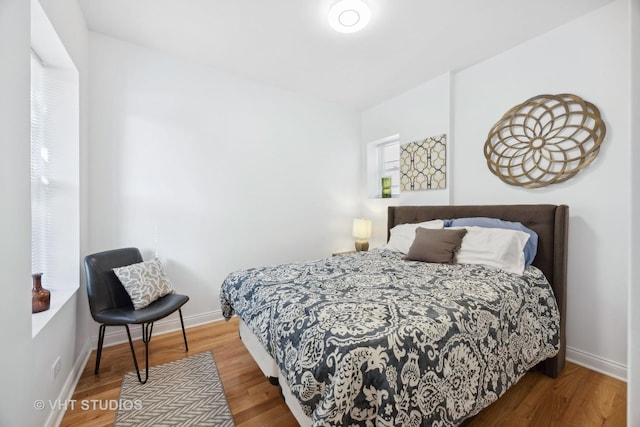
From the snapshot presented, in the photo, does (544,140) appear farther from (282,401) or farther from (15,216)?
(15,216)

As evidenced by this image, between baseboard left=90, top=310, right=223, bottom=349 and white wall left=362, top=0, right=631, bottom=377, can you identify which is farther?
baseboard left=90, top=310, right=223, bottom=349

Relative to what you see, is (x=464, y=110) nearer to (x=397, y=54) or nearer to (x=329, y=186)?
(x=397, y=54)

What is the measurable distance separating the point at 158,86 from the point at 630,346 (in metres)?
3.71

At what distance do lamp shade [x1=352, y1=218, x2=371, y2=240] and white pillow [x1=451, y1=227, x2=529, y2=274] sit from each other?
58.0 inches

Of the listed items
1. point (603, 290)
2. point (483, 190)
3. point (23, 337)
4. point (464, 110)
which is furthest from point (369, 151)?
point (23, 337)

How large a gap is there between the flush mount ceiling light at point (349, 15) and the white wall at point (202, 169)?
53.0 inches

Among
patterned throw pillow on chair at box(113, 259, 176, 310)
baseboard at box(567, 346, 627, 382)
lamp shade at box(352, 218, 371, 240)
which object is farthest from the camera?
lamp shade at box(352, 218, 371, 240)

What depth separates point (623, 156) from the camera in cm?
180

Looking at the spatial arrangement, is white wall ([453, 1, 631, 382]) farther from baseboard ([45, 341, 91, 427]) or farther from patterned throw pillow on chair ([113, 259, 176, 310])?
baseboard ([45, 341, 91, 427])

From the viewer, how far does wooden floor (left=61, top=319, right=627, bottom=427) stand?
4.76ft

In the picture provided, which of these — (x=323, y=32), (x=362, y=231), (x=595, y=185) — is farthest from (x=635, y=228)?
(x=362, y=231)

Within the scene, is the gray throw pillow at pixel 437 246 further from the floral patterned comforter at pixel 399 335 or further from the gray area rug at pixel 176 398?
the gray area rug at pixel 176 398

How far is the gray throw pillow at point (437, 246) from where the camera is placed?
2119mm

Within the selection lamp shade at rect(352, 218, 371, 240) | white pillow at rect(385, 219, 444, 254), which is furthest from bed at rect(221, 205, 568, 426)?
lamp shade at rect(352, 218, 371, 240)
